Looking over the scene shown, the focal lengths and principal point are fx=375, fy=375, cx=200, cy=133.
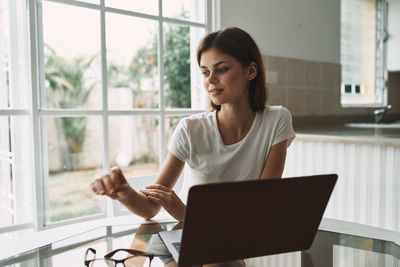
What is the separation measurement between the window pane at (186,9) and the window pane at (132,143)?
287cm

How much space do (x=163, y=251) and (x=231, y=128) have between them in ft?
2.03

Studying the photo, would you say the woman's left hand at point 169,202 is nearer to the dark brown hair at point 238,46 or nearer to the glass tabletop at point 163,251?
the glass tabletop at point 163,251

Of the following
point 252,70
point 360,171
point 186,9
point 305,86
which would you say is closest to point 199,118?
point 252,70

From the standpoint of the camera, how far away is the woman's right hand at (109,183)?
747 millimetres

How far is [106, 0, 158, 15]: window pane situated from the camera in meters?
1.89

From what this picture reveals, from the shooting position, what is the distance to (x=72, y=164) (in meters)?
5.80

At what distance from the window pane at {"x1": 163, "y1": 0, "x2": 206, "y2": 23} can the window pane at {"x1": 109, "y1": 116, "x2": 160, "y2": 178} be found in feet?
9.43

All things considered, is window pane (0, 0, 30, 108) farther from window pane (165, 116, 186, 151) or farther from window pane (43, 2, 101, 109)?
window pane (43, 2, 101, 109)

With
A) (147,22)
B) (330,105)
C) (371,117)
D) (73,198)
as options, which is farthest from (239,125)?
(73,198)

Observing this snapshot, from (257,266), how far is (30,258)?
0.46 meters

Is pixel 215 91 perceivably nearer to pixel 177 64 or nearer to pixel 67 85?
pixel 177 64

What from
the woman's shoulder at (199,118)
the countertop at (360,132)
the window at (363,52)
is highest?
the window at (363,52)

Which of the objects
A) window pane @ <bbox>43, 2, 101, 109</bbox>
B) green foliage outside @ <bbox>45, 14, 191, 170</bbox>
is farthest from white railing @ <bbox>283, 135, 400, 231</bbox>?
window pane @ <bbox>43, 2, 101, 109</bbox>

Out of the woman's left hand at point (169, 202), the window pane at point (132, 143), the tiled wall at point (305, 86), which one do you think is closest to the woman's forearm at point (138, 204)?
the woman's left hand at point (169, 202)
